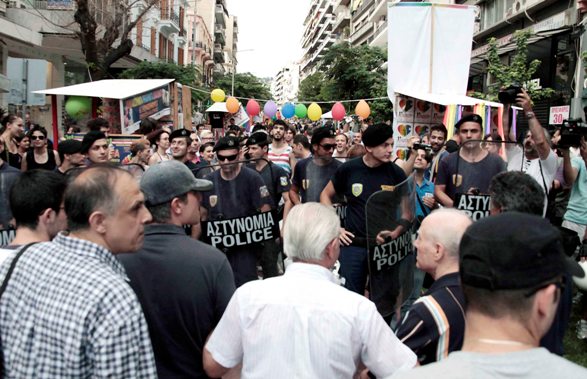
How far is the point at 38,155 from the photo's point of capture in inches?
272

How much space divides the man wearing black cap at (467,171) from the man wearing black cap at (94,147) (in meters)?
3.35

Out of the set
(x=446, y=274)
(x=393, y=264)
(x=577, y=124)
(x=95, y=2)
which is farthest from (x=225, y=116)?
(x=446, y=274)

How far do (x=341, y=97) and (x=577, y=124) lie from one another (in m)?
27.2

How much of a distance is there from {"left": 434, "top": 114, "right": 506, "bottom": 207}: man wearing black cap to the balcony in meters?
36.1

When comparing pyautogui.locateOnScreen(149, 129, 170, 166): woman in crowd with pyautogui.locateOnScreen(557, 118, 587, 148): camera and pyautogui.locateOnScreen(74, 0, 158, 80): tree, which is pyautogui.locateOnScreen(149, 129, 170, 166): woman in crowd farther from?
pyautogui.locateOnScreen(74, 0, 158, 80): tree

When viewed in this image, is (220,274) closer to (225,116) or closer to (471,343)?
(471,343)

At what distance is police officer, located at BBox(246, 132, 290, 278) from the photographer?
4.76 m

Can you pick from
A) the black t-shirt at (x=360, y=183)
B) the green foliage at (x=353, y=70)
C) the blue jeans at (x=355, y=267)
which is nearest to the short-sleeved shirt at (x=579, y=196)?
the black t-shirt at (x=360, y=183)

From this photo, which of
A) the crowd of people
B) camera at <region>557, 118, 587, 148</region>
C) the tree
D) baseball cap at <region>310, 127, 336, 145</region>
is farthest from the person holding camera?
the tree

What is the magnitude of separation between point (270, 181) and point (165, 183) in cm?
269

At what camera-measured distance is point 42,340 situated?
1.90 m

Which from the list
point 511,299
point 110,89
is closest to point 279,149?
point 110,89

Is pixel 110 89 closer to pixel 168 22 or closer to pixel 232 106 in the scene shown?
pixel 232 106

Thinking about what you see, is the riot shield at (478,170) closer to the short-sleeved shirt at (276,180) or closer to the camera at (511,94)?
the camera at (511,94)
